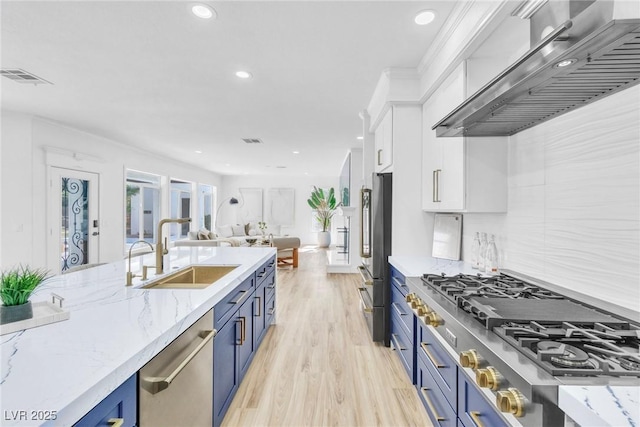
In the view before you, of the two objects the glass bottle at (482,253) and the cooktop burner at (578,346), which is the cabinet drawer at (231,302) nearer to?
the cooktop burner at (578,346)

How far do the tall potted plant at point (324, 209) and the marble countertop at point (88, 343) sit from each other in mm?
8779

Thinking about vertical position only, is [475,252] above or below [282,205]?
below

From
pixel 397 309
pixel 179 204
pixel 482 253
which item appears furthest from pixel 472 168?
pixel 179 204

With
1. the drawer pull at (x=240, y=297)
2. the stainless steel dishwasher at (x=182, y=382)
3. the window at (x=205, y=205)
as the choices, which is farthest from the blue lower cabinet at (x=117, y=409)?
the window at (x=205, y=205)

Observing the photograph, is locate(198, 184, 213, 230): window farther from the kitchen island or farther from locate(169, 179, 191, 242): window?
the kitchen island

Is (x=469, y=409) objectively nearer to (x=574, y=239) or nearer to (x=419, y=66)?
(x=574, y=239)

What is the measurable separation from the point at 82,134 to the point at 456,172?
5.96 m

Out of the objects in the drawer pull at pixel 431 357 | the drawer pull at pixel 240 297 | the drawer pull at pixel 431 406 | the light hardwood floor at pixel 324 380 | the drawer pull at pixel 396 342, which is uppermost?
the drawer pull at pixel 240 297

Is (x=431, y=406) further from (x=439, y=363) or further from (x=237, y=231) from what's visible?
(x=237, y=231)

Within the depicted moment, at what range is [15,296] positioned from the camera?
3.54ft

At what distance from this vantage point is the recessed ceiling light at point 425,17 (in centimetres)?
200

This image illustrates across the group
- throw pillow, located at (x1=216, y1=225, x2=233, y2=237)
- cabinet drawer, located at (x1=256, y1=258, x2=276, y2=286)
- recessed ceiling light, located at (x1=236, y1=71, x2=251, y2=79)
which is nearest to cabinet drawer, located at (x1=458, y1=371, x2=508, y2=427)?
cabinet drawer, located at (x1=256, y1=258, x2=276, y2=286)

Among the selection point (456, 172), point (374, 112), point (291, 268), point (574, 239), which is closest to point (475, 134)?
point (456, 172)

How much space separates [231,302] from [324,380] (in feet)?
3.46
